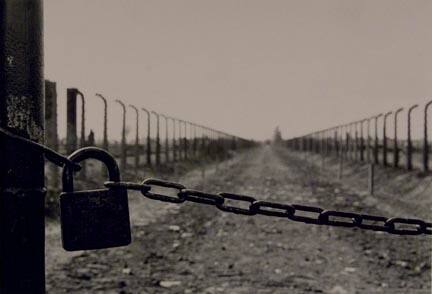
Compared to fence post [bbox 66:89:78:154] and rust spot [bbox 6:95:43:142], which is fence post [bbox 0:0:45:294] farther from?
fence post [bbox 66:89:78:154]

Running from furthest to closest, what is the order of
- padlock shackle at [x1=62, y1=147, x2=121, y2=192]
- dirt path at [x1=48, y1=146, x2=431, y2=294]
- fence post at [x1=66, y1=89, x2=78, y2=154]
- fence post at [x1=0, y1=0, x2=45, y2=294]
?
fence post at [x1=66, y1=89, x2=78, y2=154], dirt path at [x1=48, y1=146, x2=431, y2=294], padlock shackle at [x1=62, y1=147, x2=121, y2=192], fence post at [x1=0, y1=0, x2=45, y2=294]

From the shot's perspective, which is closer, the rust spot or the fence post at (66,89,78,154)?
the rust spot

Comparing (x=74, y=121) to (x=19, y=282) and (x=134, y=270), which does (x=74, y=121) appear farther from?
(x=19, y=282)

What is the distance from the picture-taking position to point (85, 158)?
148 centimetres

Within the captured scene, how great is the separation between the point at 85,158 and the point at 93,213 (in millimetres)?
156

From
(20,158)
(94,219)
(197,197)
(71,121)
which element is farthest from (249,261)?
(71,121)

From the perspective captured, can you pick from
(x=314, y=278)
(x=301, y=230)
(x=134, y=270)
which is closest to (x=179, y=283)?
(x=134, y=270)

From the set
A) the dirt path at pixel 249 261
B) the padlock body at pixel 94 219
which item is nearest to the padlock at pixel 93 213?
the padlock body at pixel 94 219

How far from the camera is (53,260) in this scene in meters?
4.87

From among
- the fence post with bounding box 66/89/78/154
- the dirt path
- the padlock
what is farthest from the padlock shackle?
the fence post with bounding box 66/89/78/154

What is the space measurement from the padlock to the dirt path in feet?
8.60

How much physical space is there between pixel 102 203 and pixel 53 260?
369 cm

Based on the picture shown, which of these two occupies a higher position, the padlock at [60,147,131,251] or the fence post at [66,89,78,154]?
the fence post at [66,89,78,154]

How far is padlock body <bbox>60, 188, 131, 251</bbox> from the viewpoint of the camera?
1452 mm
